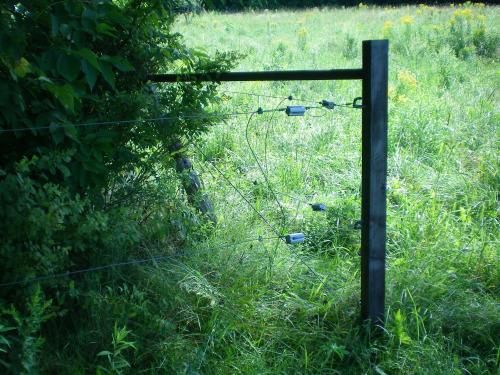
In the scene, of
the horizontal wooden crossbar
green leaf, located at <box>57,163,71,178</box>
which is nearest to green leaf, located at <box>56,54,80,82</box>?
green leaf, located at <box>57,163,71,178</box>

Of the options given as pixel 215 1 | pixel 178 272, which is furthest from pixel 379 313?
pixel 215 1

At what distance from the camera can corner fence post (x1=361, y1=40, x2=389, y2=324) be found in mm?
2928

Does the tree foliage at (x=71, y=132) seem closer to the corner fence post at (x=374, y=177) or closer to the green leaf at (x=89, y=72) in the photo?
the green leaf at (x=89, y=72)

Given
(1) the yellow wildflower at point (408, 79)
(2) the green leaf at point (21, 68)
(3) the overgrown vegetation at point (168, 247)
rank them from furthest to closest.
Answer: (1) the yellow wildflower at point (408, 79) < (3) the overgrown vegetation at point (168, 247) < (2) the green leaf at point (21, 68)

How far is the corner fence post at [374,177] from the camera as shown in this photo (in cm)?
293

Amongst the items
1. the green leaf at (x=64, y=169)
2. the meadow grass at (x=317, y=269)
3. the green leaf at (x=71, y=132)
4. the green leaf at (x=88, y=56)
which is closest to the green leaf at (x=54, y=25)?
the green leaf at (x=88, y=56)

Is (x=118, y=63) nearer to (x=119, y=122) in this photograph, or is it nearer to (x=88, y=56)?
(x=88, y=56)

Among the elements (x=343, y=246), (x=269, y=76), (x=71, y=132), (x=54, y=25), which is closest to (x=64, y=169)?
(x=71, y=132)

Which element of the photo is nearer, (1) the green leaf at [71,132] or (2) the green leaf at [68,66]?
(2) the green leaf at [68,66]

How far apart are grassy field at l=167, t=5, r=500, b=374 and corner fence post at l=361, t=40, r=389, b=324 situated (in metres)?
0.16

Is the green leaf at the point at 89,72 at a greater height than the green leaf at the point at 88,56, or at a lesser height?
lesser

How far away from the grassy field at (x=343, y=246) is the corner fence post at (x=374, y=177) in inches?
6.1

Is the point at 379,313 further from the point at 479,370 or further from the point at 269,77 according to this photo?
the point at 269,77

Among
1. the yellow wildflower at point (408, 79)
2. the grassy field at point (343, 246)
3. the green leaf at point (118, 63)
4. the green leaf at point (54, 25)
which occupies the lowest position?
the yellow wildflower at point (408, 79)
